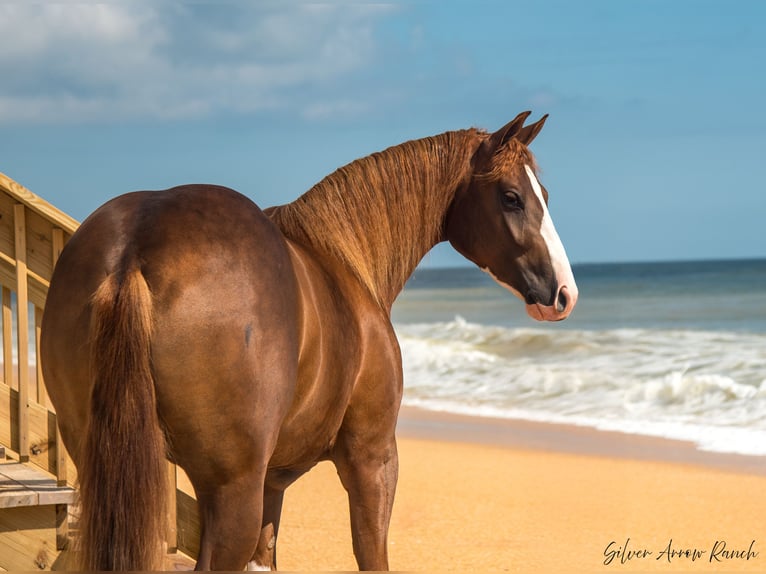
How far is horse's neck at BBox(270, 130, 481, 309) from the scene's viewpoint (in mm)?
2887

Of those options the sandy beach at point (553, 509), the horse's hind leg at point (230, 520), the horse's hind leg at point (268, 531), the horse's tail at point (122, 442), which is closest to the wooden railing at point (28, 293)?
the horse's hind leg at point (268, 531)

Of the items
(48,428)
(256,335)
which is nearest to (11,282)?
(48,428)

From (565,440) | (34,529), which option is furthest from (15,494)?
(565,440)

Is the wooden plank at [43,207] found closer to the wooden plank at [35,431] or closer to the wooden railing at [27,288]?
the wooden railing at [27,288]

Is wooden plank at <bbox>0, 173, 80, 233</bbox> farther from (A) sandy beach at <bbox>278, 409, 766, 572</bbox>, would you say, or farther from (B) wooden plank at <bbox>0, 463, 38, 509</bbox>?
(A) sandy beach at <bbox>278, 409, 766, 572</bbox>

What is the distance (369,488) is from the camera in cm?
287

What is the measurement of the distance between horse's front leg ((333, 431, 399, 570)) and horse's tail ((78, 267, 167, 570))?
86 cm

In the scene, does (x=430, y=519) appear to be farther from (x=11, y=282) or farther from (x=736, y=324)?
(x=736, y=324)

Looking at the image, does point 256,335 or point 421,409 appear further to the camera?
point 421,409

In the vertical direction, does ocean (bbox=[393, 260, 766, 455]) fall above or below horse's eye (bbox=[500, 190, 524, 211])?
below

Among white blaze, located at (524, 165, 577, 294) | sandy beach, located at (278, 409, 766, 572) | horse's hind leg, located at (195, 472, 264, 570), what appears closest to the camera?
horse's hind leg, located at (195, 472, 264, 570)

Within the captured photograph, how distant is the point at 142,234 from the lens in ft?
6.98

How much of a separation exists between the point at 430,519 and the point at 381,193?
11.5ft

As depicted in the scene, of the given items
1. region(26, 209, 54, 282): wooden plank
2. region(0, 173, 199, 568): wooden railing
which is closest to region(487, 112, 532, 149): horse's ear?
region(0, 173, 199, 568): wooden railing
